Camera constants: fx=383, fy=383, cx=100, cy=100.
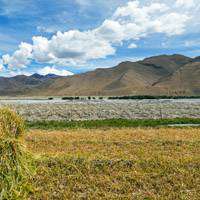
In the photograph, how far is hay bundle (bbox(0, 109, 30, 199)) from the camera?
815 centimetres

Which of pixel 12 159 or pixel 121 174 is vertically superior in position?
pixel 12 159

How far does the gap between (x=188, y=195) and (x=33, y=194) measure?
365cm

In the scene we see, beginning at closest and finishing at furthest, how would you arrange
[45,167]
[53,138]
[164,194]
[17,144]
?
[17,144]
[164,194]
[45,167]
[53,138]

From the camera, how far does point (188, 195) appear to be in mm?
8930

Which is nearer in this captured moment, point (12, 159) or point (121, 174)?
point (12, 159)

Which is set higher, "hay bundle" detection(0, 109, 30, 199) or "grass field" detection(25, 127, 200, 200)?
"hay bundle" detection(0, 109, 30, 199)

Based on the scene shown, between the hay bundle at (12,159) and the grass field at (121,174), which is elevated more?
the hay bundle at (12,159)

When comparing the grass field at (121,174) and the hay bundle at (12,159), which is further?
the grass field at (121,174)

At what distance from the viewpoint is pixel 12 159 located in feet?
27.3

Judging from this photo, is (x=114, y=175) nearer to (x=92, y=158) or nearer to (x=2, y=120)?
(x=92, y=158)

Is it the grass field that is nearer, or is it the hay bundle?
the hay bundle

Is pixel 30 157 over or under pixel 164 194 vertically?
Answer: over

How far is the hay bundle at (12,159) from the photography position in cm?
815

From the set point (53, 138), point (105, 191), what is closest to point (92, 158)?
point (105, 191)
